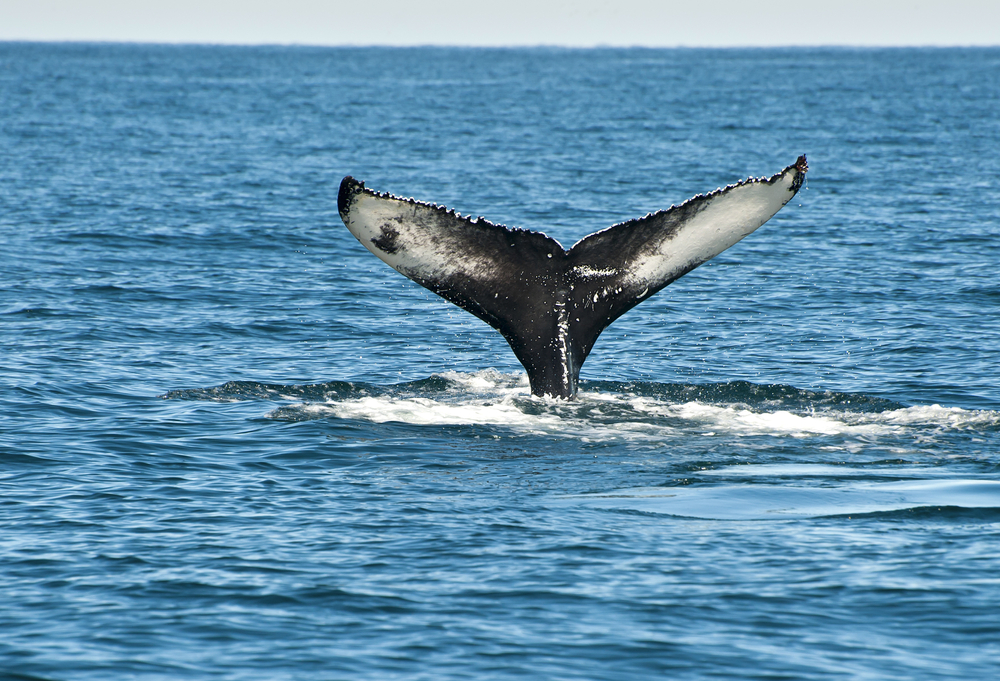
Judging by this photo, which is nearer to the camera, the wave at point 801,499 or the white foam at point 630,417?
the wave at point 801,499

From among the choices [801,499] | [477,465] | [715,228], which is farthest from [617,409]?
[801,499]

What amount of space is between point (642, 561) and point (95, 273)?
1407cm

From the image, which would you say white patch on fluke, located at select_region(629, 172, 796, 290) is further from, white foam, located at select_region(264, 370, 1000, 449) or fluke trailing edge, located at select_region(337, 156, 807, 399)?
white foam, located at select_region(264, 370, 1000, 449)

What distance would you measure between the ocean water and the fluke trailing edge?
37.3 inches

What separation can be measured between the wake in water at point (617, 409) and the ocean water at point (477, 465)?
0.05m

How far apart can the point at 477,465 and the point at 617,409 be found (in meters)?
2.12

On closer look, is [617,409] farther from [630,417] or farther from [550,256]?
[550,256]

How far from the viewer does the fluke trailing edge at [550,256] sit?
9.69 m

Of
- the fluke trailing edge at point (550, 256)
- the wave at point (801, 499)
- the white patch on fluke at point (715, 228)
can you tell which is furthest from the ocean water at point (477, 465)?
the white patch on fluke at point (715, 228)

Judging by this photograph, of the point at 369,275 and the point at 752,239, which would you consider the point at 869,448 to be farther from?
the point at 752,239

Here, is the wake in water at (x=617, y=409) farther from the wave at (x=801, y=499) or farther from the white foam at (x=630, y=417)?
the wave at (x=801, y=499)

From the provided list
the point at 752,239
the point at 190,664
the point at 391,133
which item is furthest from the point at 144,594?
the point at 391,133

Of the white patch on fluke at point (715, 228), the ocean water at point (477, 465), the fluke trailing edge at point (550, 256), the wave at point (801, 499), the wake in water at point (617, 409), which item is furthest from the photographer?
the wake in water at point (617, 409)

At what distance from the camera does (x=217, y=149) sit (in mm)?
44938
